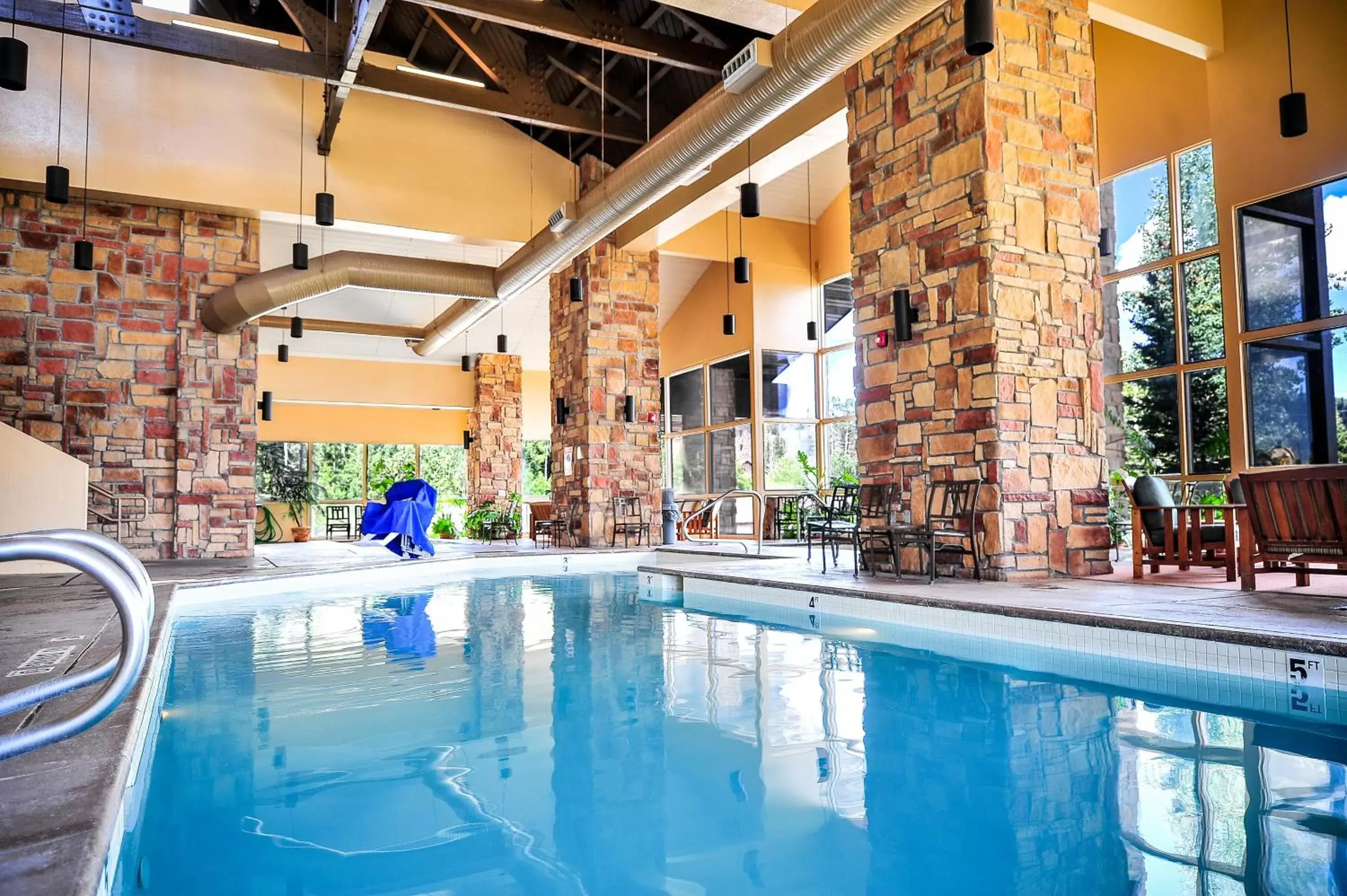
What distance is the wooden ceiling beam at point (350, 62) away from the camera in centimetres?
655

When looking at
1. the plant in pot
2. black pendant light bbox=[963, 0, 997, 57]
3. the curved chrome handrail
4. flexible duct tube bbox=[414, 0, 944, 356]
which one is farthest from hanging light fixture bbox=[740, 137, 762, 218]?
the plant in pot

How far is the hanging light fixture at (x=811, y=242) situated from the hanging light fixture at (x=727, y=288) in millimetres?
1160

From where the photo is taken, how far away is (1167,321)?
8.93m

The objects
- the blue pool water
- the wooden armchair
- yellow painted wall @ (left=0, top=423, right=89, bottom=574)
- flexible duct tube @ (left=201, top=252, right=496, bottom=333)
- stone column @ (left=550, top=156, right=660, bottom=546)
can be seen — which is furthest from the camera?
stone column @ (left=550, top=156, right=660, bottom=546)

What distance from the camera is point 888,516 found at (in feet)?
21.3

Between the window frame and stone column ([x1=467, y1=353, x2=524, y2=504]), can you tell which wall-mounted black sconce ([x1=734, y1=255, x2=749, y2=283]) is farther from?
stone column ([x1=467, y1=353, x2=524, y2=504])

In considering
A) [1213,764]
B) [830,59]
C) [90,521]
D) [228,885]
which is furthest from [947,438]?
[90,521]

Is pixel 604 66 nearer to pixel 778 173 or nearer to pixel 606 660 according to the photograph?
pixel 778 173

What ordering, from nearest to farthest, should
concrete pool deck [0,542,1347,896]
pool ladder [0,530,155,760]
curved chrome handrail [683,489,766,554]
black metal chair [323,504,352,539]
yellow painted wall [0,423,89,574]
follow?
concrete pool deck [0,542,1347,896]
pool ladder [0,530,155,760]
yellow painted wall [0,423,89,574]
curved chrome handrail [683,489,766,554]
black metal chair [323,504,352,539]

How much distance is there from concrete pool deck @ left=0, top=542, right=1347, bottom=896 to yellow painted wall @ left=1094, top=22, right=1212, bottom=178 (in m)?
5.38

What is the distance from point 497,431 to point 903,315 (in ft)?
39.1

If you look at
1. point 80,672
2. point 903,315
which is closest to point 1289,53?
point 903,315

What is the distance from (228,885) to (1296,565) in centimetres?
554

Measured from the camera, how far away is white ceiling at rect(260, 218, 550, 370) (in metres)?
11.7
